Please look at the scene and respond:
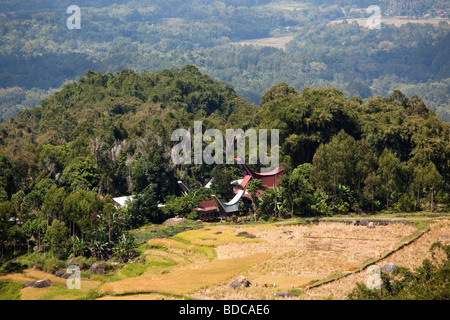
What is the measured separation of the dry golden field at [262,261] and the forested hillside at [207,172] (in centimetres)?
402

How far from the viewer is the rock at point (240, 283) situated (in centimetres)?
3148

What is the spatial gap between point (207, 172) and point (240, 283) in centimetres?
2846

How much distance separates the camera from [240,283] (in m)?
31.7

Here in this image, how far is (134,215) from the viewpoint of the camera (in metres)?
49.8

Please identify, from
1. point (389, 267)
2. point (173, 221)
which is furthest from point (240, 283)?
point (173, 221)

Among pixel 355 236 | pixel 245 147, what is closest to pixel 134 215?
pixel 245 147

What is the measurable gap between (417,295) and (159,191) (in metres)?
32.8

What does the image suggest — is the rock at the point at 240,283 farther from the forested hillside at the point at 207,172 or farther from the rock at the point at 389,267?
the forested hillside at the point at 207,172

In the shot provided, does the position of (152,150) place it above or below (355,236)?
above

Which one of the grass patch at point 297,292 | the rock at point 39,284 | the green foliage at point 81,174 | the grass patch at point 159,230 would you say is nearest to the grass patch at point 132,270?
the rock at point 39,284

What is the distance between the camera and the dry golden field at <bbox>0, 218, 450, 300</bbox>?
103 ft

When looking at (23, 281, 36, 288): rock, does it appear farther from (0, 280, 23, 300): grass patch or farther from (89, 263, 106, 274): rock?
(89, 263, 106, 274): rock

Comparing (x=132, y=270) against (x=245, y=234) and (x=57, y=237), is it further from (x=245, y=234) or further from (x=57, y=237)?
(x=245, y=234)

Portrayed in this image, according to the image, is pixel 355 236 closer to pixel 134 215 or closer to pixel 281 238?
pixel 281 238
